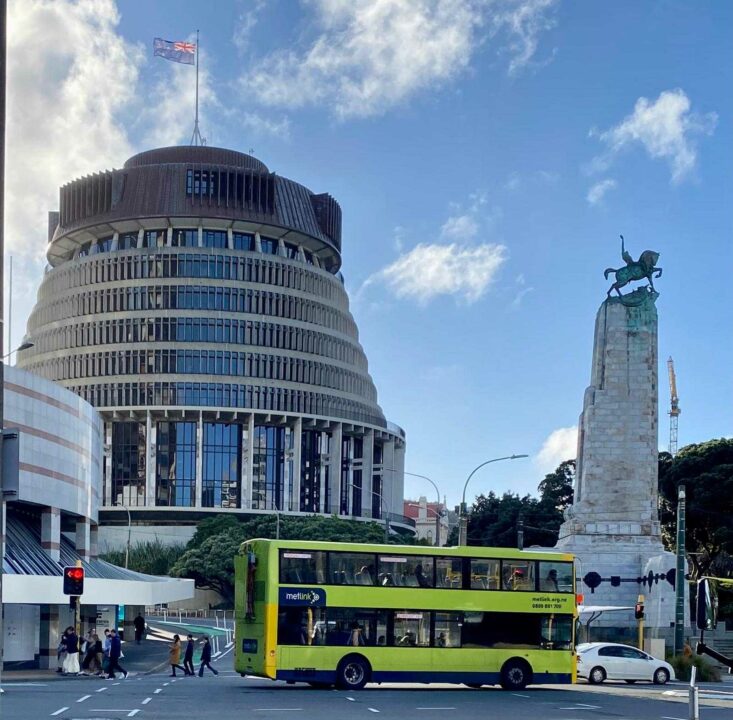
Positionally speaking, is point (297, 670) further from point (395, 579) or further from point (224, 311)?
point (224, 311)

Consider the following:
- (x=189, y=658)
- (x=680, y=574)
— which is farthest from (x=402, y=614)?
(x=680, y=574)

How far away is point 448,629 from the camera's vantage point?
35.4 meters

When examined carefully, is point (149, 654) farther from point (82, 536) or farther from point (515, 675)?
point (515, 675)

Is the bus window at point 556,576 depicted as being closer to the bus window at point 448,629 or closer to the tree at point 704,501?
the bus window at point 448,629

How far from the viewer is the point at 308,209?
14575 centimetres

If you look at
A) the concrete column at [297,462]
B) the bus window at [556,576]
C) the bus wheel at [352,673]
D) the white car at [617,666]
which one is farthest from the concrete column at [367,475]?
the bus wheel at [352,673]

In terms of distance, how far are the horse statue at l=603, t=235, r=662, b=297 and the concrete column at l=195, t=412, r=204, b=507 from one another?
72.6 meters

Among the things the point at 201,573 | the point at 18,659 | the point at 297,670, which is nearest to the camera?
the point at 297,670

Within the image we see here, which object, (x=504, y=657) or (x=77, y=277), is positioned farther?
(x=77, y=277)

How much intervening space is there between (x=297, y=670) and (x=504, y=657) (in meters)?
6.13

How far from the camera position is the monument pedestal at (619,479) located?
65625mm

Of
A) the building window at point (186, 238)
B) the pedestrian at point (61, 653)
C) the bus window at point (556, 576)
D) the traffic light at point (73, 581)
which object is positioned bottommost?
the pedestrian at point (61, 653)

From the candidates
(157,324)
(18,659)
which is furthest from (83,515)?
(157,324)

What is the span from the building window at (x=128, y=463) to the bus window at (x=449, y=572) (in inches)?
4051
